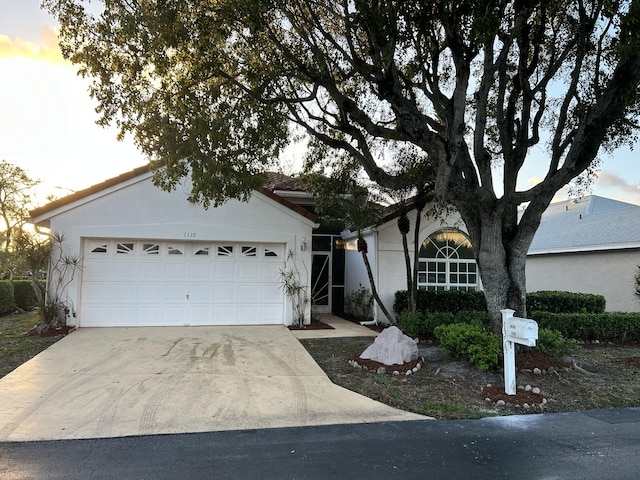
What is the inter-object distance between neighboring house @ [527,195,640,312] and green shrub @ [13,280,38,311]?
2153cm

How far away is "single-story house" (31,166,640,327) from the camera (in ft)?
36.1

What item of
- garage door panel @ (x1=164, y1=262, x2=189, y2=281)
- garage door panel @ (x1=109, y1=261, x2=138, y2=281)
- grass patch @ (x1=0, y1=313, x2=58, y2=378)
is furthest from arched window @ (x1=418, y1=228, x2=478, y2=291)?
grass patch @ (x1=0, y1=313, x2=58, y2=378)

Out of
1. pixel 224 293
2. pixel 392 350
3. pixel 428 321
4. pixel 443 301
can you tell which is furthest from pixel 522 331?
pixel 224 293

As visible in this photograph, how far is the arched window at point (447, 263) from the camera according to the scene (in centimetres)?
1331

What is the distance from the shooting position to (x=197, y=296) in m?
11.6

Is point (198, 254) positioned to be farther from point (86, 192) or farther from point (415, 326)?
point (415, 326)

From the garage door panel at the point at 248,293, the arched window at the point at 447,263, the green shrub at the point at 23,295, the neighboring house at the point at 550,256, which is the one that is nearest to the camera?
the garage door panel at the point at 248,293

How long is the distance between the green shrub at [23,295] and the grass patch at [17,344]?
3.92 metres

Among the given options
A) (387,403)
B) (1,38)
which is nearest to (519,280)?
(387,403)

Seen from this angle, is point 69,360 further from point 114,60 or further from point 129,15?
point 129,15

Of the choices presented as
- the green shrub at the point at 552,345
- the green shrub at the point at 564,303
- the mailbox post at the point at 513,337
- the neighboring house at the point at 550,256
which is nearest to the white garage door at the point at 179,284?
the neighboring house at the point at 550,256

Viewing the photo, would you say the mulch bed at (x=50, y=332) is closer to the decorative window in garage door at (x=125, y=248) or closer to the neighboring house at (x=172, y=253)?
the neighboring house at (x=172, y=253)

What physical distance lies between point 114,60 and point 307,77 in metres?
3.66

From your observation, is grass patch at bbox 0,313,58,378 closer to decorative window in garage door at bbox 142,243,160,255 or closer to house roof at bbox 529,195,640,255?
decorative window in garage door at bbox 142,243,160,255
